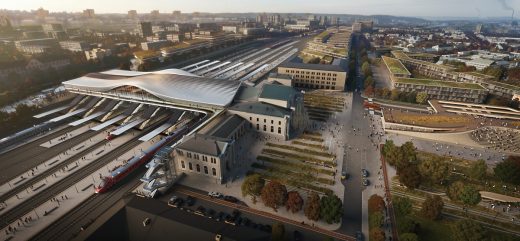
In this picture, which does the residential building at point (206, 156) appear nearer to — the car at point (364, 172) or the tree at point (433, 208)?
the car at point (364, 172)

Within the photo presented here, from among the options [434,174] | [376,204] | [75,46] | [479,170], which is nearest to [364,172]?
[376,204]

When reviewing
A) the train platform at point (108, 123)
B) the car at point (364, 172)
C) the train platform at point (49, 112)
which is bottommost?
the car at point (364, 172)

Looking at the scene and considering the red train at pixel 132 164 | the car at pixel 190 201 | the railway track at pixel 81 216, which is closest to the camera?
the railway track at pixel 81 216

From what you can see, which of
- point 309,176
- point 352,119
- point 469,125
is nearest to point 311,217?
point 309,176

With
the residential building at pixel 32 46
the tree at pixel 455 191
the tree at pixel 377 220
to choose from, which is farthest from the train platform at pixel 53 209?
the residential building at pixel 32 46

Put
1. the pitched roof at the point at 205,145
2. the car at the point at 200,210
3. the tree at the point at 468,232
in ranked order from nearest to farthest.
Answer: the tree at the point at 468,232, the car at the point at 200,210, the pitched roof at the point at 205,145

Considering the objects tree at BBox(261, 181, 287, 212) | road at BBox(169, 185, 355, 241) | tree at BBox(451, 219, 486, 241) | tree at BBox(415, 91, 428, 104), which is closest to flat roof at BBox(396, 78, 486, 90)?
tree at BBox(415, 91, 428, 104)

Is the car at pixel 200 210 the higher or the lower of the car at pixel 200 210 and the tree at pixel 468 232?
the lower
